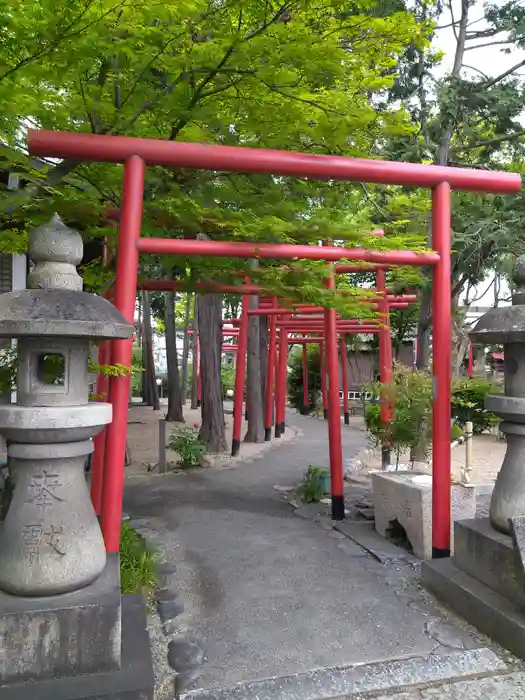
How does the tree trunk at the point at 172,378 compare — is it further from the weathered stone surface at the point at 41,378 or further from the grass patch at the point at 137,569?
the weathered stone surface at the point at 41,378

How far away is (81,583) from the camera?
2791mm

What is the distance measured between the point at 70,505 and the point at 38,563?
1.04 ft

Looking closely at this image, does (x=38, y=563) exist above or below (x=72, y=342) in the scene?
below

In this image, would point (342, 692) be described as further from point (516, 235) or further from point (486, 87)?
point (486, 87)

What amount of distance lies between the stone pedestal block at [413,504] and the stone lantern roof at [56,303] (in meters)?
3.51

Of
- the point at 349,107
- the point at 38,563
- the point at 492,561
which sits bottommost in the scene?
the point at 492,561

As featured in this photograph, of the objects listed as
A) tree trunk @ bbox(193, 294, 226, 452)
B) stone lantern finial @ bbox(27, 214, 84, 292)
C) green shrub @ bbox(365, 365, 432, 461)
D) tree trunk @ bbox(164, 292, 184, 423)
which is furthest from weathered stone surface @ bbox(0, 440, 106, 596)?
tree trunk @ bbox(164, 292, 184, 423)

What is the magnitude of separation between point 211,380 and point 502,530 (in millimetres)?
8362

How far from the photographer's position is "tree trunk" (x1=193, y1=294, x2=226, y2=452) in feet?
37.7

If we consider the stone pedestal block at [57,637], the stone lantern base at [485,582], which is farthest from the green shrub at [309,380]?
the stone pedestal block at [57,637]

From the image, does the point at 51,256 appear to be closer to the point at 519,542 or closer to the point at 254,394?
the point at 519,542

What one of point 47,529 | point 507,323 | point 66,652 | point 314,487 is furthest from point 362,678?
point 314,487

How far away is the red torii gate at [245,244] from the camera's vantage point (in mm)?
3830

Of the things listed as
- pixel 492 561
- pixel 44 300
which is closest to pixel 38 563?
pixel 44 300
